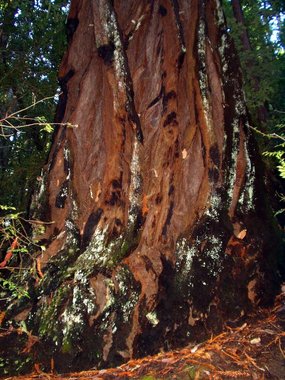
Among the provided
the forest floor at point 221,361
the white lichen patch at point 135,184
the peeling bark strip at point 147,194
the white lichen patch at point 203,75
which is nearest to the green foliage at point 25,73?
the peeling bark strip at point 147,194

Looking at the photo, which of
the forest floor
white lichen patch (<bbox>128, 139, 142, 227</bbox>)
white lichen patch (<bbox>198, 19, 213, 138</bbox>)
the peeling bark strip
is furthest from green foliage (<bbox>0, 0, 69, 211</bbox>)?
the forest floor

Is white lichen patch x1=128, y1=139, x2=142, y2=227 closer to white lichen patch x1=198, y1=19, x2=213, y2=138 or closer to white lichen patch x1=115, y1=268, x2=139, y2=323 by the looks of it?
white lichen patch x1=115, y1=268, x2=139, y2=323

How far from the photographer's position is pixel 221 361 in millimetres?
2883

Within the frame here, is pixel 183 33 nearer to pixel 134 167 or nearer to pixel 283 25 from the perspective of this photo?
pixel 134 167

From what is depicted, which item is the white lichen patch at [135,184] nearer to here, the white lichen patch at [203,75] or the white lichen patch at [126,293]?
the white lichen patch at [126,293]

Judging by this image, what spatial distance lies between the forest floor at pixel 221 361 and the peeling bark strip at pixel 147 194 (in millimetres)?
131

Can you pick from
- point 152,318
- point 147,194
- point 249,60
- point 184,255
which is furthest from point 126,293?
point 249,60

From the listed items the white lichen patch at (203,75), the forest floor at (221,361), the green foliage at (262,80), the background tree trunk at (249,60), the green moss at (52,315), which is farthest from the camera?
the background tree trunk at (249,60)

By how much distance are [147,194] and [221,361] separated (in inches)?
61.1

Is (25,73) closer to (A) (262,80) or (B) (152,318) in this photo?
(A) (262,80)

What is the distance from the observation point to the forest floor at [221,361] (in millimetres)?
2754

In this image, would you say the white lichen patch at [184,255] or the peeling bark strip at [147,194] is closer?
the peeling bark strip at [147,194]

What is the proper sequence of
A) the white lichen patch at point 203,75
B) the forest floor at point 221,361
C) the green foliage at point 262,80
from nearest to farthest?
the forest floor at point 221,361 < the white lichen patch at point 203,75 < the green foliage at point 262,80

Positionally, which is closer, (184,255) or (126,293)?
(126,293)
